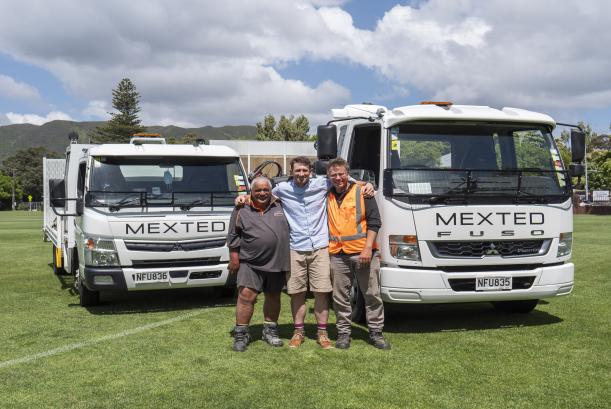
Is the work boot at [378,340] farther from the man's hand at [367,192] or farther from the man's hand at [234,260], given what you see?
the man's hand at [234,260]

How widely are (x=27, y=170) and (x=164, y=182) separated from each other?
11938 cm

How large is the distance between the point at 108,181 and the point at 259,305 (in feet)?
8.28

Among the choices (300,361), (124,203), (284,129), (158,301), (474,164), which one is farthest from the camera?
(284,129)

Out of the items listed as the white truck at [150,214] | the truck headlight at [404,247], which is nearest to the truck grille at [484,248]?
the truck headlight at [404,247]

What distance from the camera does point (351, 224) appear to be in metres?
5.97

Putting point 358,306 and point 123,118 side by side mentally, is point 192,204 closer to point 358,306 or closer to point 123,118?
point 358,306

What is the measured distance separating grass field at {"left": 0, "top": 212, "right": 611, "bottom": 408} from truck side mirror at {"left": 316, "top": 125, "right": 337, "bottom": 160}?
1882 millimetres

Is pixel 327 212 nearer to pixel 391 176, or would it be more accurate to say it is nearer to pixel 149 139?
pixel 391 176

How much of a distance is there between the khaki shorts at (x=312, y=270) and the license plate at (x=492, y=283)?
154 centimetres

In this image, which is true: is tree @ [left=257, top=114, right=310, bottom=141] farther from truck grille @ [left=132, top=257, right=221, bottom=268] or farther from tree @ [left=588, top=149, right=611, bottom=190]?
truck grille @ [left=132, top=257, right=221, bottom=268]

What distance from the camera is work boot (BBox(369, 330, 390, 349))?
19.9ft

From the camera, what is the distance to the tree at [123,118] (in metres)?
70.8

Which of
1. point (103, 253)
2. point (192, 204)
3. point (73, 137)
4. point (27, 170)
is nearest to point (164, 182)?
point (192, 204)

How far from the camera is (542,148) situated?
699 centimetres
